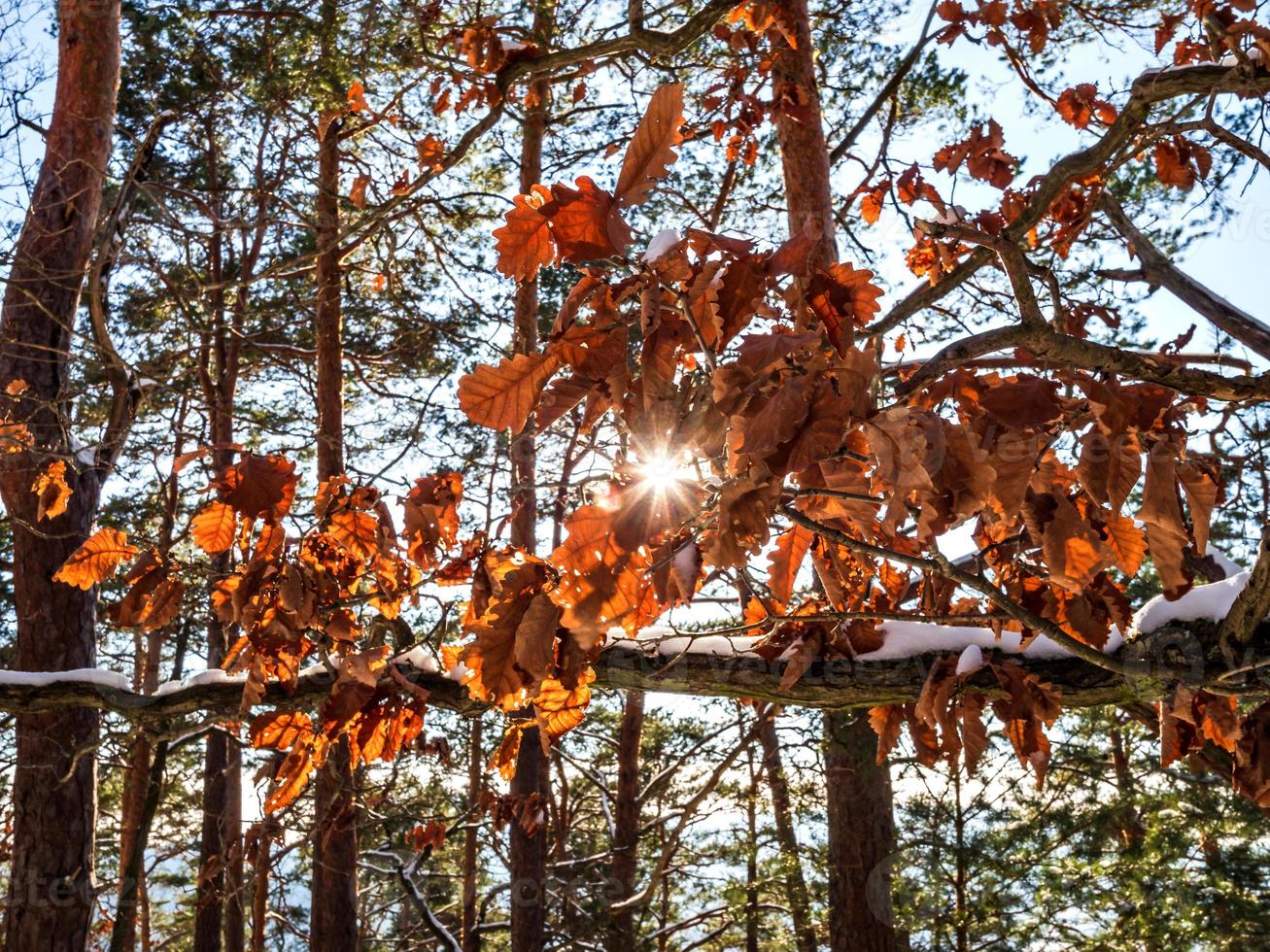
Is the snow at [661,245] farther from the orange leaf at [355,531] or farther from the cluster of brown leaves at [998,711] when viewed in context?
the orange leaf at [355,531]

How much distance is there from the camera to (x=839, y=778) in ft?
14.5

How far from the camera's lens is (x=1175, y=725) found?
2.01 metres

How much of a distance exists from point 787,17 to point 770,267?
11.6ft

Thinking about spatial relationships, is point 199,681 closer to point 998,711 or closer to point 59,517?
point 59,517

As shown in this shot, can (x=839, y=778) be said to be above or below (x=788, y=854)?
above

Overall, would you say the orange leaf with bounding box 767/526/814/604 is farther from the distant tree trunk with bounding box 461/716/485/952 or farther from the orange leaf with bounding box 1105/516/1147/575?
the distant tree trunk with bounding box 461/716/485/952

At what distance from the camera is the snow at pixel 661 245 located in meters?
1.09

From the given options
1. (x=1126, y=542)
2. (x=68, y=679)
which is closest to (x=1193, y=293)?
(x=1126, y=542)

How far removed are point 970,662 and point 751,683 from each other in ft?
2.04

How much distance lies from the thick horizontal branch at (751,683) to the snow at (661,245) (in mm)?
1241

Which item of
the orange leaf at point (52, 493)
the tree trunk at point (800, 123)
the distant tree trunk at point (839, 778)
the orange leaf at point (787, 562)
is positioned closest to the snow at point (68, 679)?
the orange leaf at point (52, 493)

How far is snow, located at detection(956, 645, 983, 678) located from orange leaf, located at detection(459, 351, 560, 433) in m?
1.30

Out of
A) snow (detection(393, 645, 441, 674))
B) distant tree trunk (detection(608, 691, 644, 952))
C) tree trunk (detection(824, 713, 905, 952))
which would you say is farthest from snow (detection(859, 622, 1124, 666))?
distant tree trunk (detection(608, 691, 644, 952))

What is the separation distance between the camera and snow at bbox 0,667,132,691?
3153 millimetres
